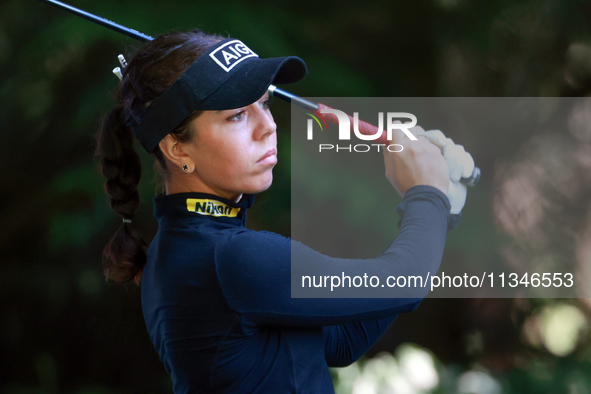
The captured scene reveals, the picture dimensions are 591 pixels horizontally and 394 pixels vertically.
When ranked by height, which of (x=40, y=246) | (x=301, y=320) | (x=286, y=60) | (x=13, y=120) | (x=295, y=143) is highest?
(x=13, y=120)

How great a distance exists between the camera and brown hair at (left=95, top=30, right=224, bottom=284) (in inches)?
34.1

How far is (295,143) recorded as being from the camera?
1782 mm

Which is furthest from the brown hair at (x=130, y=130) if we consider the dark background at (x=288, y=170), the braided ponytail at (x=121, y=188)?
the dark background at (x=288, y=170)

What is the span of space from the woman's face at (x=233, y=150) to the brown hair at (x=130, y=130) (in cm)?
2

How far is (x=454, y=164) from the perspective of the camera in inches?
37.2

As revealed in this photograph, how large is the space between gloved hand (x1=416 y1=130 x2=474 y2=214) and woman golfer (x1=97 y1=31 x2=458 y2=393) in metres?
0.02

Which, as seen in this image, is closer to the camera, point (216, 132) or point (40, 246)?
point (216, 132)

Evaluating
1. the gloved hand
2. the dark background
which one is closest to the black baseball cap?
the gloved hand

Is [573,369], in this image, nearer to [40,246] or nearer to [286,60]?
[286,60]

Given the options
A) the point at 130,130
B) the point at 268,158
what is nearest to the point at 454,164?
the point at 268,158

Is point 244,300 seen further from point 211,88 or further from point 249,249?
point 211,88

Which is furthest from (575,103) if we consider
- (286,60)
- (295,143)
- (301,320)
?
(301,320)

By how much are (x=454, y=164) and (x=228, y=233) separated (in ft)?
1.21

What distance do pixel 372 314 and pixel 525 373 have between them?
1.40m
